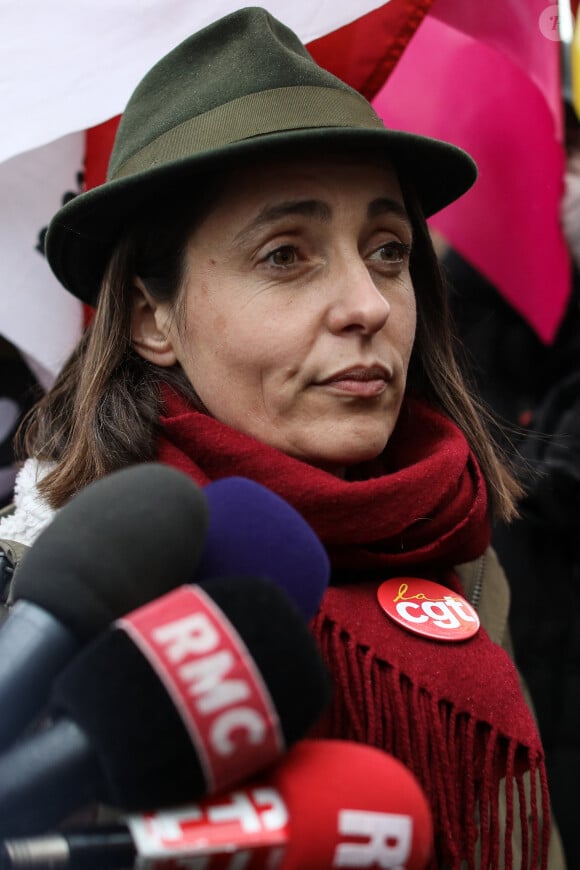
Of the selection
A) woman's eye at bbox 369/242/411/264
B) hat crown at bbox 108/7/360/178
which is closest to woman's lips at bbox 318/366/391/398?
woman's eye at bbox 369/242/411/264

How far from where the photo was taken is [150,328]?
1765mm

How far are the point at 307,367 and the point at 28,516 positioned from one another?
1.81ft

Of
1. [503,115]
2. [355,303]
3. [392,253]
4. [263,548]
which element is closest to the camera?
[263,548]

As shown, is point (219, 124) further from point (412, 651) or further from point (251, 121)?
point (412, 651)

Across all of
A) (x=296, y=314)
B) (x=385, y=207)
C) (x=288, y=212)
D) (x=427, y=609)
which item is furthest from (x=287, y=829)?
(x=385, y=207)

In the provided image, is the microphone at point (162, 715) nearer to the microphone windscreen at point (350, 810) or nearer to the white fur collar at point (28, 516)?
the microphone windscreen at point (350, 810)

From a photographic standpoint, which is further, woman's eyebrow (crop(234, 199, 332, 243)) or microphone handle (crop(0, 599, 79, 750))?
woman's eyebrow (crop(234, 199, 332, 243))

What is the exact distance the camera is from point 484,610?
1.92 meters

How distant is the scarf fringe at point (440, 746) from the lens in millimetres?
1321

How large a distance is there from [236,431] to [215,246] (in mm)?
333

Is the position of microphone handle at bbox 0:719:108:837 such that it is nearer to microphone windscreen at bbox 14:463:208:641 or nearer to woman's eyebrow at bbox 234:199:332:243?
microphone windscreen at bbox 14:463:208:641

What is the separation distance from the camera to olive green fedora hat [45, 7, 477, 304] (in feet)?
4.88

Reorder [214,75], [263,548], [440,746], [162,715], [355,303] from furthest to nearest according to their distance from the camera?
[214,75], [355,303], [440,746], [263,548], [162,715]

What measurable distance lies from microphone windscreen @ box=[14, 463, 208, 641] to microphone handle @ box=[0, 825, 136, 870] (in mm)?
163
